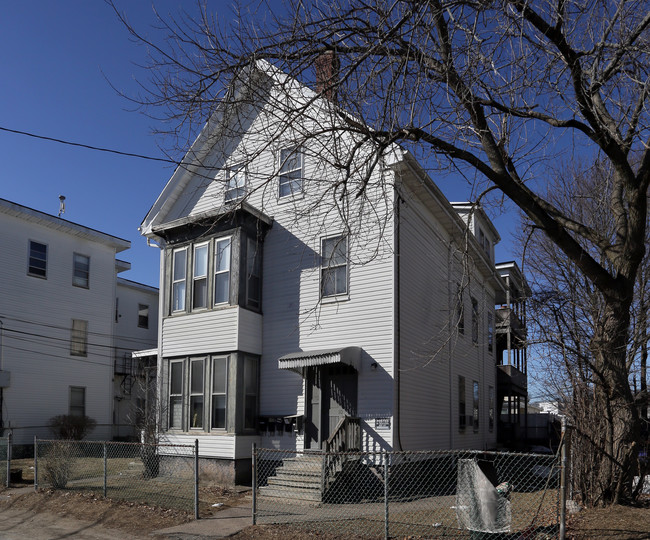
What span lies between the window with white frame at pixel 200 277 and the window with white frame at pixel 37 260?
1169 centimetres

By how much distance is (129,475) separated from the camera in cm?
1609

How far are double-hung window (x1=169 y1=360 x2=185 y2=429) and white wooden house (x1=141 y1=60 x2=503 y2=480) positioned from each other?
1.1 inches

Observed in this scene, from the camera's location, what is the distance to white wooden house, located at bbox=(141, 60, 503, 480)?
14117mm

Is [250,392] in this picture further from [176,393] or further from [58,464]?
[58,464]

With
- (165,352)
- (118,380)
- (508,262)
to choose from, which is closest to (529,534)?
(165,352)

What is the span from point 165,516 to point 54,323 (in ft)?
56.1

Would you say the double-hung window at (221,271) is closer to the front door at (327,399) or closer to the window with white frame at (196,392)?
the window with white frame at (196,392)

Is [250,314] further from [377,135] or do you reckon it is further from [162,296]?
[377,135]

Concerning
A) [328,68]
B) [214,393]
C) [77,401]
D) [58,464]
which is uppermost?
[328,68]

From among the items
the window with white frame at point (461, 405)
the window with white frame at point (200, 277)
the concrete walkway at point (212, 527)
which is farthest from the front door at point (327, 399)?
the window with white frame at point (461, 405)

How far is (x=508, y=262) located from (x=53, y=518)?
75.4ft

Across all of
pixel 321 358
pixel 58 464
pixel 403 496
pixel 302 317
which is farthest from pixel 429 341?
pixel 58 464

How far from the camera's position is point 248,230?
15.7 meters

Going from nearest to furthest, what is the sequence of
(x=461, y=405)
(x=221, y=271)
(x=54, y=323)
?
(x=221, y=271) < (x=461, y=405) < (x=54, y=323)
